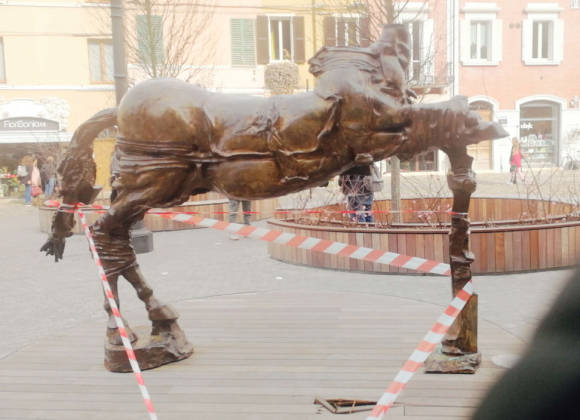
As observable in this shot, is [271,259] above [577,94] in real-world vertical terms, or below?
below

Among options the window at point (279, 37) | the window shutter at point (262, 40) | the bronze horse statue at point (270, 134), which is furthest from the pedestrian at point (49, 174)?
the bronze horse statue at point (270, 134)

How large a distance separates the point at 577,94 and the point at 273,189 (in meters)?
25.8

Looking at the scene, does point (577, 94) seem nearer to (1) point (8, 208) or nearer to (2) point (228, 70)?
(2) point (228, 70)

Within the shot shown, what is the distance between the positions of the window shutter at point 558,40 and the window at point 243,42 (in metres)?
12.8

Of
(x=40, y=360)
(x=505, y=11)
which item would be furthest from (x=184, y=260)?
(x=505, y=11)

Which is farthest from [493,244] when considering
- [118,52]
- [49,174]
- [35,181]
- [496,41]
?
[496,41]

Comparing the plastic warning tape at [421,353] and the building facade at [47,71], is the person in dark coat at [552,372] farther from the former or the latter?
the building facade at [47,71]

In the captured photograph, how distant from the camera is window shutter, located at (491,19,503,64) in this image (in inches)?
984

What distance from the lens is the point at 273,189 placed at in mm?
3436

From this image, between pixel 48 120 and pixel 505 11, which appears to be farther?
pixel 505 11

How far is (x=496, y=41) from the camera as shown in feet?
82.2

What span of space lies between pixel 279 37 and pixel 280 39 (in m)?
0.08

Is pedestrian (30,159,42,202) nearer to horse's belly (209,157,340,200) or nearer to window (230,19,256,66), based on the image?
window (230,19,256,66)

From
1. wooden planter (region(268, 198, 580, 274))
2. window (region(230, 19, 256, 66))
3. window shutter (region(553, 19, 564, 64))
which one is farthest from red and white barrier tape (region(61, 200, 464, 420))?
window shutter (region(553, 19, 564, 64))
